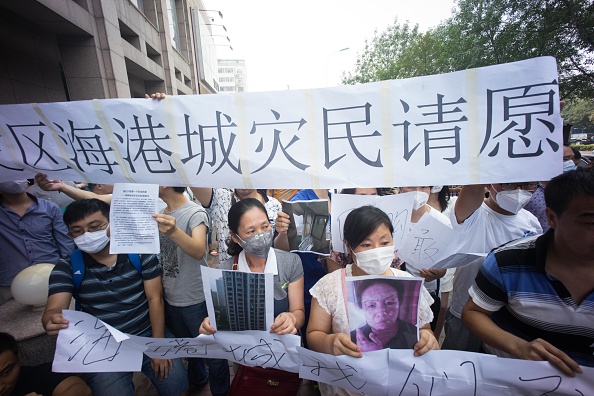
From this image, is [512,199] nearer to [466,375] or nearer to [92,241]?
[466,375]

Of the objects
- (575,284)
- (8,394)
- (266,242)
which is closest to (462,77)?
(575,284)

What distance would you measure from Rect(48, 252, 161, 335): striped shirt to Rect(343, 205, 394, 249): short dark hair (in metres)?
1.37

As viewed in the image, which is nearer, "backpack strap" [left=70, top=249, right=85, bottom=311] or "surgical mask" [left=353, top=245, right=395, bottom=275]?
"surgical mask" [left=353, top=245, right=395, bottom=275]

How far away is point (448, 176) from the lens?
1.37 meters

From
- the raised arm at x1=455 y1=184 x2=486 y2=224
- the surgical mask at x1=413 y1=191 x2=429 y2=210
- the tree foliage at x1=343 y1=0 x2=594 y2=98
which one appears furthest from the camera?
the tree foliage at x1=343 y1=0 x2=594 y2=98

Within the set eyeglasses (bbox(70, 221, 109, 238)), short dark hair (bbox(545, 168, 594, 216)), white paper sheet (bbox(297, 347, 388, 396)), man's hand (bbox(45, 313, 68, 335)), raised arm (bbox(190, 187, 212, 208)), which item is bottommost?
white paper sheet (bbox(297, 347, 388, 396))

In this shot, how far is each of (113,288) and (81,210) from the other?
21.4 inches

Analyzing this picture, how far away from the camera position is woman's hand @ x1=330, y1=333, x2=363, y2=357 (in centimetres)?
128

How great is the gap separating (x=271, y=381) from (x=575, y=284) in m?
1.69

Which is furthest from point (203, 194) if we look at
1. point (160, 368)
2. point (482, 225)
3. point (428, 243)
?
point (482, 225)

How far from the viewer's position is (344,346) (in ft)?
4.29

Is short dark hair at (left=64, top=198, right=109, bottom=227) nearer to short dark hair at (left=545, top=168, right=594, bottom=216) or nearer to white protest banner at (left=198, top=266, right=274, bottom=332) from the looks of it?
white protest banner at (left=198, top=266, right=274, bottom=332)

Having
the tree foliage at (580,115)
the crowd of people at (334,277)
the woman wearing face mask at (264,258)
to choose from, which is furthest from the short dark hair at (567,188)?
the tree foliage at (580,115)

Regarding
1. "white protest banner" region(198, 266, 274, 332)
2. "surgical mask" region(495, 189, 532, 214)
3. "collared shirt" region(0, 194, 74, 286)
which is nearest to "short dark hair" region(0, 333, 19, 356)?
"white protest banner" region(198, 266, 274, 332)
